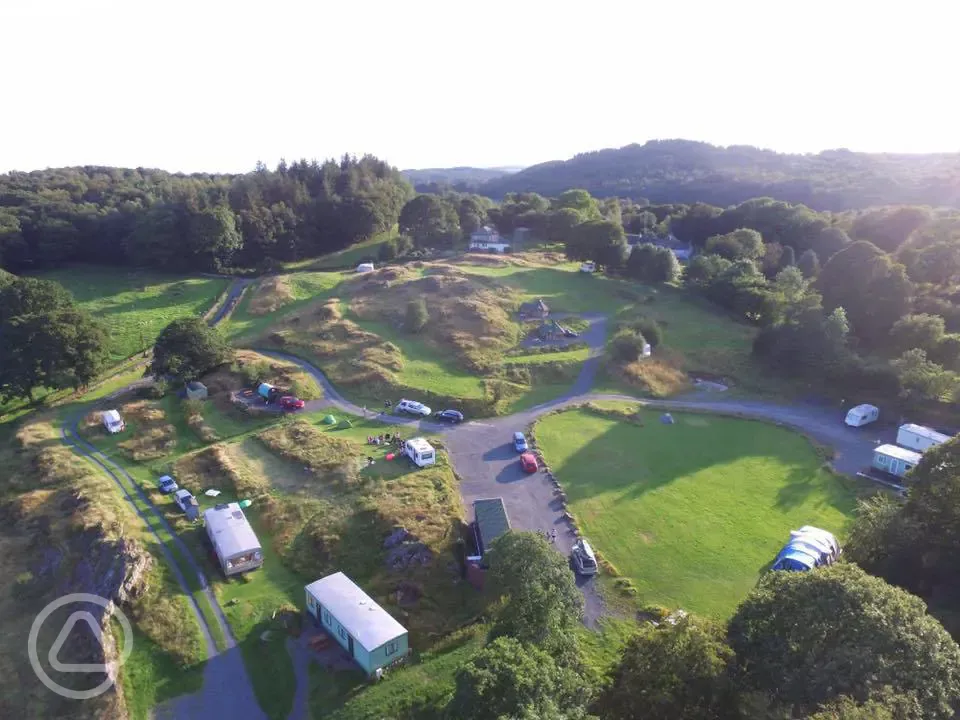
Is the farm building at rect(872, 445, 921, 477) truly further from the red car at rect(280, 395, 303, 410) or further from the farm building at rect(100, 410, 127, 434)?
the farm building at rect(100, 410, 127, 434)

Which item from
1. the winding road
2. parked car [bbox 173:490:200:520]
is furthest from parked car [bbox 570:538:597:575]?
parked car [bbox 173:490:200:520]

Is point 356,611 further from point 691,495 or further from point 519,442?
point 691,495

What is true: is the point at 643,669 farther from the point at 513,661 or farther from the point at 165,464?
the point at 165,464

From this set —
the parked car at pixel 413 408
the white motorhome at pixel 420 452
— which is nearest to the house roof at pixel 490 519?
the white motorhome at pixel 420 452

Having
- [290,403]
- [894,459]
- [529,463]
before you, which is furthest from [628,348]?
[290,403]

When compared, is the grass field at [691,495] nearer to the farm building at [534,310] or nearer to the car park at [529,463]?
the car park at [529,463]

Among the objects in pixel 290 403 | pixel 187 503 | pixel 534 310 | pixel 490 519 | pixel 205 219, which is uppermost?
pixel 205 219

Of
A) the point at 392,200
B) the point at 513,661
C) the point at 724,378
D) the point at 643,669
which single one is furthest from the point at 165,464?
the point at 392,200
